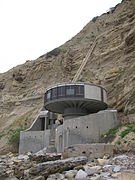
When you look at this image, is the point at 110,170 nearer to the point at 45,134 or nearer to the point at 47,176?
the point at 47,176

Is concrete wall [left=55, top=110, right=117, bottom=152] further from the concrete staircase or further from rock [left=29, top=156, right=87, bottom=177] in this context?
rock [left=29, top=156, right=87, bottom=177]

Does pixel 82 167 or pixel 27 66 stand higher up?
pixel 27 66

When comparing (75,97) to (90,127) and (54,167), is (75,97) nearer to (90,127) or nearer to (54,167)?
(90,127)

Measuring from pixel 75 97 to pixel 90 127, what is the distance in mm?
5332

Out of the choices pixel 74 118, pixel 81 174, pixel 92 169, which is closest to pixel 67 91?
pixel 74 118

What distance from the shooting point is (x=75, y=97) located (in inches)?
1060

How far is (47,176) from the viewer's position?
12242 mm

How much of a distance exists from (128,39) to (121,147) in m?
23.5

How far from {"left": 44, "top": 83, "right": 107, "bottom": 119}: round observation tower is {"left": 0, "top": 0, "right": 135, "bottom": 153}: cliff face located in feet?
9.39

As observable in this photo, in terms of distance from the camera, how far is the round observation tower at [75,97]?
1064 inches

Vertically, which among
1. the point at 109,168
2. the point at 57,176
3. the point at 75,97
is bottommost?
the point at 57,176

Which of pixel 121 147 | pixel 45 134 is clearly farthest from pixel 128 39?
pixel 121 147

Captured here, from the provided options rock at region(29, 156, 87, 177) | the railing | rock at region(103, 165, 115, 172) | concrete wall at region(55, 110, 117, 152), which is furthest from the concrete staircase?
rock at region(103, 165, 115, 172)

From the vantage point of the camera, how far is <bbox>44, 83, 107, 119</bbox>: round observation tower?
1064 inches
